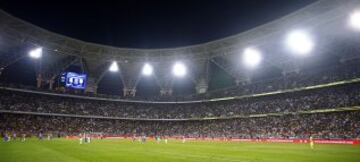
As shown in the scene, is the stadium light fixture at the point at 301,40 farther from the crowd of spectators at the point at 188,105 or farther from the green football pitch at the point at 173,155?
the green football pitch at the point at 173,155

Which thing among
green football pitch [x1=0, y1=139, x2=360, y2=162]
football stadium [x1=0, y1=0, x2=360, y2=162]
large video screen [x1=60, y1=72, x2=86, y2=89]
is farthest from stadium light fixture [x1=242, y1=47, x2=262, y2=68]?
large video screen [x1=60, y1=72, x2=86, y2=89]

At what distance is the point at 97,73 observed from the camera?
75312mm

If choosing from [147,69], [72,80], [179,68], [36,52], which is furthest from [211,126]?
[36,52]

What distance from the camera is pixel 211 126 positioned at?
217 feet

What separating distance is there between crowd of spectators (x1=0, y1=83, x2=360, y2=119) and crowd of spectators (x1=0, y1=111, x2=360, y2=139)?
5.70ft

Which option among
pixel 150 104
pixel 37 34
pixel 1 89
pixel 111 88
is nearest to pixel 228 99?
pixel 150 104

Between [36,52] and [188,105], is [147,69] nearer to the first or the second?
[188,105]

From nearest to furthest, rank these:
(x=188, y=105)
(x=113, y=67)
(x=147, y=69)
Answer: (x=113, y=67)
(x=147, y=69)
(x=188, y=105)

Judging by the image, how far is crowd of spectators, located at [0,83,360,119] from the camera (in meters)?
47.2

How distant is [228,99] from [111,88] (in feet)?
111

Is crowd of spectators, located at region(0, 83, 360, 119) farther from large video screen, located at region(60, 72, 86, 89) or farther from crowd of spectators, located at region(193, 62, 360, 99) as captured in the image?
large video screen, located at region(60, 72, 86, 89)

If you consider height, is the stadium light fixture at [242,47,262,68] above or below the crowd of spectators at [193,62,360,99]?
above

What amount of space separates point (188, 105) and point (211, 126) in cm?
1441

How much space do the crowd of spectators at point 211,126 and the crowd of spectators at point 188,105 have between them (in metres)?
1.74
